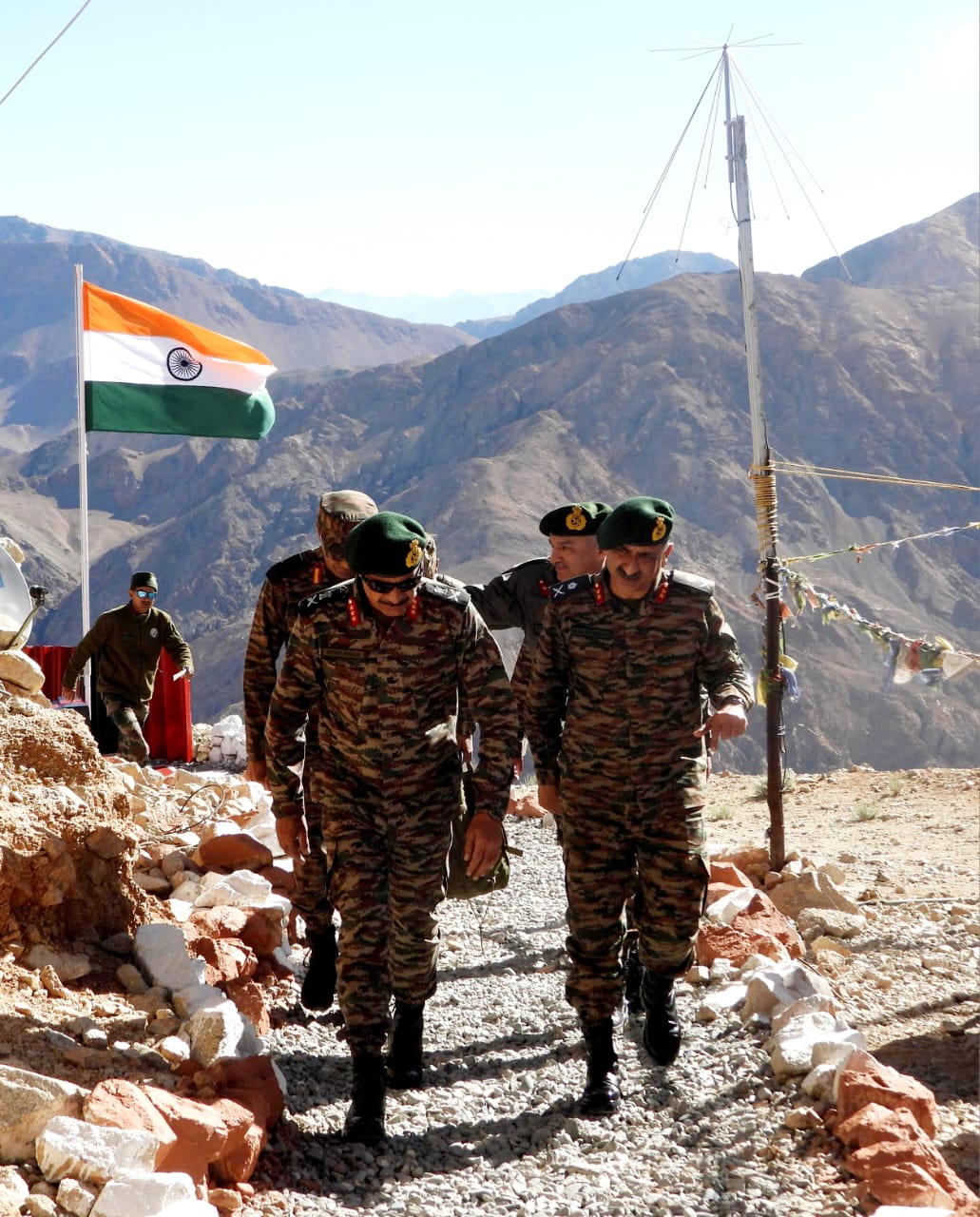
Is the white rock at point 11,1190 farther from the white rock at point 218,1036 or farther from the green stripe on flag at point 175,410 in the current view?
the green stripe on flag at point 175,410

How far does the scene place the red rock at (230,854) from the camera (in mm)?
5539

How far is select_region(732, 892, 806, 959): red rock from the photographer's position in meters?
5.51

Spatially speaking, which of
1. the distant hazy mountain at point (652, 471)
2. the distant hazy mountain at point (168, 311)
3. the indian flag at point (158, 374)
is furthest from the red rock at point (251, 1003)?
the distant hazy mountain at point (168, 311)

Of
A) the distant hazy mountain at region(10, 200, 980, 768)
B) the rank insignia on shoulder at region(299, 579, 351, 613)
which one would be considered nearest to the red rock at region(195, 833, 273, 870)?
the rank insignia on shoulder at region(299, 579, 351, 613)

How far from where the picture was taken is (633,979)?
4.62 metres

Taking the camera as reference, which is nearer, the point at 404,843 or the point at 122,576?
the point at 404,843

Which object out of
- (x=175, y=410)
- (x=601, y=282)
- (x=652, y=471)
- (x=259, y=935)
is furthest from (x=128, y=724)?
(x=601, y=282)

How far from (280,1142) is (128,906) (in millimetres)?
1303

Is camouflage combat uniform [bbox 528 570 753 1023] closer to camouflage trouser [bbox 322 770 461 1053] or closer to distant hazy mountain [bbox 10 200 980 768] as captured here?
camouflage trouser [bbox 322 770 461 1053]

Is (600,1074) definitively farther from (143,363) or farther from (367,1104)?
(143,363)

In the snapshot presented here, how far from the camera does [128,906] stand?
4430 millimetres

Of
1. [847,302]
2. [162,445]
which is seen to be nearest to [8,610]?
[847,302]

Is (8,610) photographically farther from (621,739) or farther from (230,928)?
(621,739)

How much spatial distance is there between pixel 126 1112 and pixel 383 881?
3.29ft
